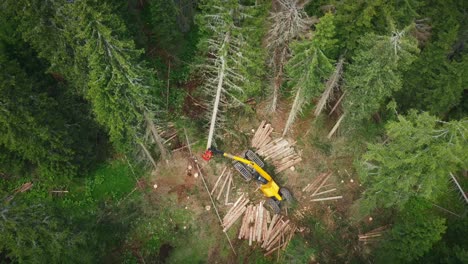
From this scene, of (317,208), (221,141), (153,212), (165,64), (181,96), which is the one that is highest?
(165,64)

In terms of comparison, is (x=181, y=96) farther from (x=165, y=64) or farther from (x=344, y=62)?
(x=344, y=62)

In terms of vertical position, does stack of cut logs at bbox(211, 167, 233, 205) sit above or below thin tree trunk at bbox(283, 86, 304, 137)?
below

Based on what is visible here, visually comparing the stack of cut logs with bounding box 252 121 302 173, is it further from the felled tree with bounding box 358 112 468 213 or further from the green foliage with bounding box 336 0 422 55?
the felled tree with bounding box 358 112 468 213

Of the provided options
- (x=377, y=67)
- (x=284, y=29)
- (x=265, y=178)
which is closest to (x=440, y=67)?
(x=377, y=67)

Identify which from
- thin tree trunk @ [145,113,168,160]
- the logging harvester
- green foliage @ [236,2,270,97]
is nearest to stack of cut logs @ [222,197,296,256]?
the logging harvester

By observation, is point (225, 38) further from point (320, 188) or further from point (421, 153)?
point (320, 188)

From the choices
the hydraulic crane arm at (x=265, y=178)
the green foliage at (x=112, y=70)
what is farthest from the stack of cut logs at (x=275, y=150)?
the green foliage at (x=112, y=70)

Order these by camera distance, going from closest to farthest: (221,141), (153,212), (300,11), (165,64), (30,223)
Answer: (30,223) < (300,11) < (153,212) < (221,141) < (165,64)

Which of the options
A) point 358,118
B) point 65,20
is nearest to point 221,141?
point 358,118
